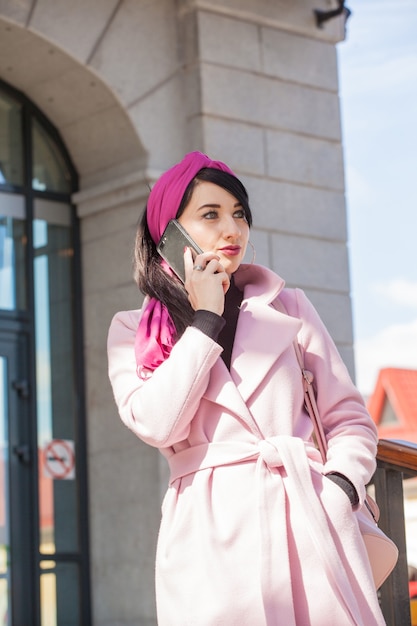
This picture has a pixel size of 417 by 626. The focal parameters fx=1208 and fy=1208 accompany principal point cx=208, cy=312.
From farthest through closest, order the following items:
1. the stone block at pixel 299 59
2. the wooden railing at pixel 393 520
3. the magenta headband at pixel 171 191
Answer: the stone block at pixel 299 59, the wooden railing at pixel 393 520, the magenta headband at pixel 171 191

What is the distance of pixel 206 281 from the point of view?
3223 millimetres

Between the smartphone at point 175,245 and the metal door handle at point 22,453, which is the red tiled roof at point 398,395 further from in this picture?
the smartphone at point 175,245

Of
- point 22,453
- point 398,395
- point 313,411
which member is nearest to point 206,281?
point 313,411

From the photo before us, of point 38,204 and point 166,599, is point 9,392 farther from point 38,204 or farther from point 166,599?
point 166,599

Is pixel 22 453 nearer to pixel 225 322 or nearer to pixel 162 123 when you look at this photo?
pixel 162 123

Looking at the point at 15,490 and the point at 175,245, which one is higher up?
the point at 175,245

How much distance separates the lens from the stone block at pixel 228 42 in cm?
868

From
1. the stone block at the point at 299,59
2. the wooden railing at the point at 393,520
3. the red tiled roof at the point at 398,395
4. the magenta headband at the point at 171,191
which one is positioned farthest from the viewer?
the red tiled roof at the point at 398,395

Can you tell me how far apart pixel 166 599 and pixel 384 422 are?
145ft

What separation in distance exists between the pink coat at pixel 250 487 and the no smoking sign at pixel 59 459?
5.17 meters

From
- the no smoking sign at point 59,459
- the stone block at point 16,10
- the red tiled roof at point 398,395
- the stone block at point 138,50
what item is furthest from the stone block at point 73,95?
the red tiled roof at point 398,395

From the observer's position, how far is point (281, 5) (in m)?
9.16

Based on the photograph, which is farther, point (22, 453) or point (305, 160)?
point (305, 160)

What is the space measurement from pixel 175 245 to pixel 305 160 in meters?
5.87
